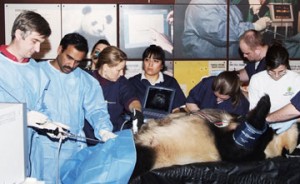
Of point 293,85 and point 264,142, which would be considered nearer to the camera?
point 264,142

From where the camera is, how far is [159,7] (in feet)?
13.5

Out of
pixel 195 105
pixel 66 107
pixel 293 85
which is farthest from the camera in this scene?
pixel 195 105

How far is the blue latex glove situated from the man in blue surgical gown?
6.11ft

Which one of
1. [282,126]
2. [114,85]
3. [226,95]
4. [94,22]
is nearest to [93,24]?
[94,22]

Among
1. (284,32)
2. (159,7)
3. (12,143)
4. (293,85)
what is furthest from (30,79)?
(284,32)

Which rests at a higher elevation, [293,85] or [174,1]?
[174,1]

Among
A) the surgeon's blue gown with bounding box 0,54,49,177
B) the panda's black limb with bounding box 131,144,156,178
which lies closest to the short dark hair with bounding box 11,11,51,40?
the surgeon's blue gown with bounding box 0,54,49,177

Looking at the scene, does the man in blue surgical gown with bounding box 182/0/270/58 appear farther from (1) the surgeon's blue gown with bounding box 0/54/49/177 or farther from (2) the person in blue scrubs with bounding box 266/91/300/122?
(1) the surgeon's blue gown with bounding box 0/54/49/177

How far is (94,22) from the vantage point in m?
4.09

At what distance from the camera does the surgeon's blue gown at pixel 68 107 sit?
2494 millimetres

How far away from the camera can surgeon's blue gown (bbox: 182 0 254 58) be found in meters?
4.13

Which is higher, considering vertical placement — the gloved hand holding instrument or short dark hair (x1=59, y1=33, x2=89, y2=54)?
short dark hair (x1=59, y1=33, x2=89, y2=54)

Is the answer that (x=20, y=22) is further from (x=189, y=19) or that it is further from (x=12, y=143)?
(x=189, y=19)

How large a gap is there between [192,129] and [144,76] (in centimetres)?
147
